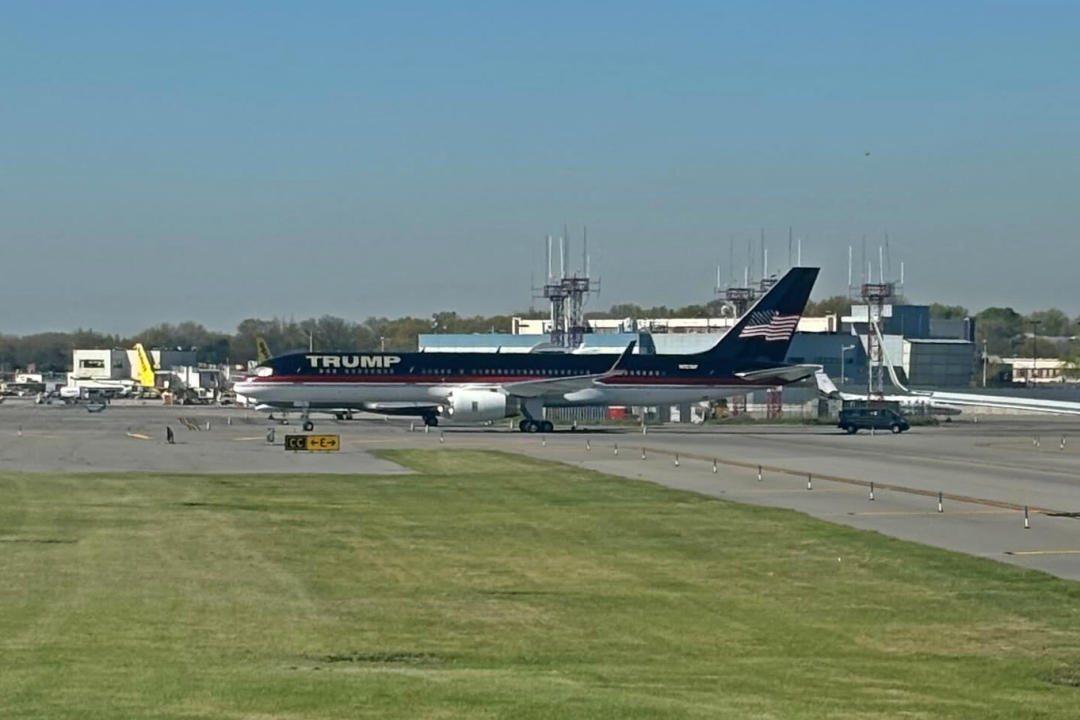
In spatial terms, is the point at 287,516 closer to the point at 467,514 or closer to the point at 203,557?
the point at 467,514

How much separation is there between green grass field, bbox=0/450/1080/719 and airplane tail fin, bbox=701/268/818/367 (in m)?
51.2

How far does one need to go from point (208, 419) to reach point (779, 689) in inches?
3383

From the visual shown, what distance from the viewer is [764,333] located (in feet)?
302

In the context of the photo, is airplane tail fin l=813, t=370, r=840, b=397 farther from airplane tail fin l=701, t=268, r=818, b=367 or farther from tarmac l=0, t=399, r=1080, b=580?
airplane tail fin l=701, t=268, r=818, b=367

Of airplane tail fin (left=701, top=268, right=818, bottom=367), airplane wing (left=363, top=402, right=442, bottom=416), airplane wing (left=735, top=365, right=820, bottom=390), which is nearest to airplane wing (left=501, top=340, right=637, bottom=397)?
airplane wing (left=363, top=402, right=442, bottom=416)

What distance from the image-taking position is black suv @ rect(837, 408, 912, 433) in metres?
91.8

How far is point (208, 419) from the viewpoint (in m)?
99.4

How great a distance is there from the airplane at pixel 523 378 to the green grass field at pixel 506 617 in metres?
44.3

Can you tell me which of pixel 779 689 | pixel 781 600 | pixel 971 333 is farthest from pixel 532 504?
pixel 971 333

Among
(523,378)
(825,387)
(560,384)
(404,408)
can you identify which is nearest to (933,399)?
(825,387)

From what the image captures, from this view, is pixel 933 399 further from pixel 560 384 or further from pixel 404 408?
pixel 404 408

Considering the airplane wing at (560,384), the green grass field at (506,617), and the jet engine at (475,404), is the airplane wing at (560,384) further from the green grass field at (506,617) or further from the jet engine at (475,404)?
the green grass field at (506,617)

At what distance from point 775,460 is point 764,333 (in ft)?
102

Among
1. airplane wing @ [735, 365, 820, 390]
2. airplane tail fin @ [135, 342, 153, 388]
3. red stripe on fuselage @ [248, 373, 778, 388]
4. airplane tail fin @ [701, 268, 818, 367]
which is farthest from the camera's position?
airplane tail fin @ [135, 342, 153, 388]
